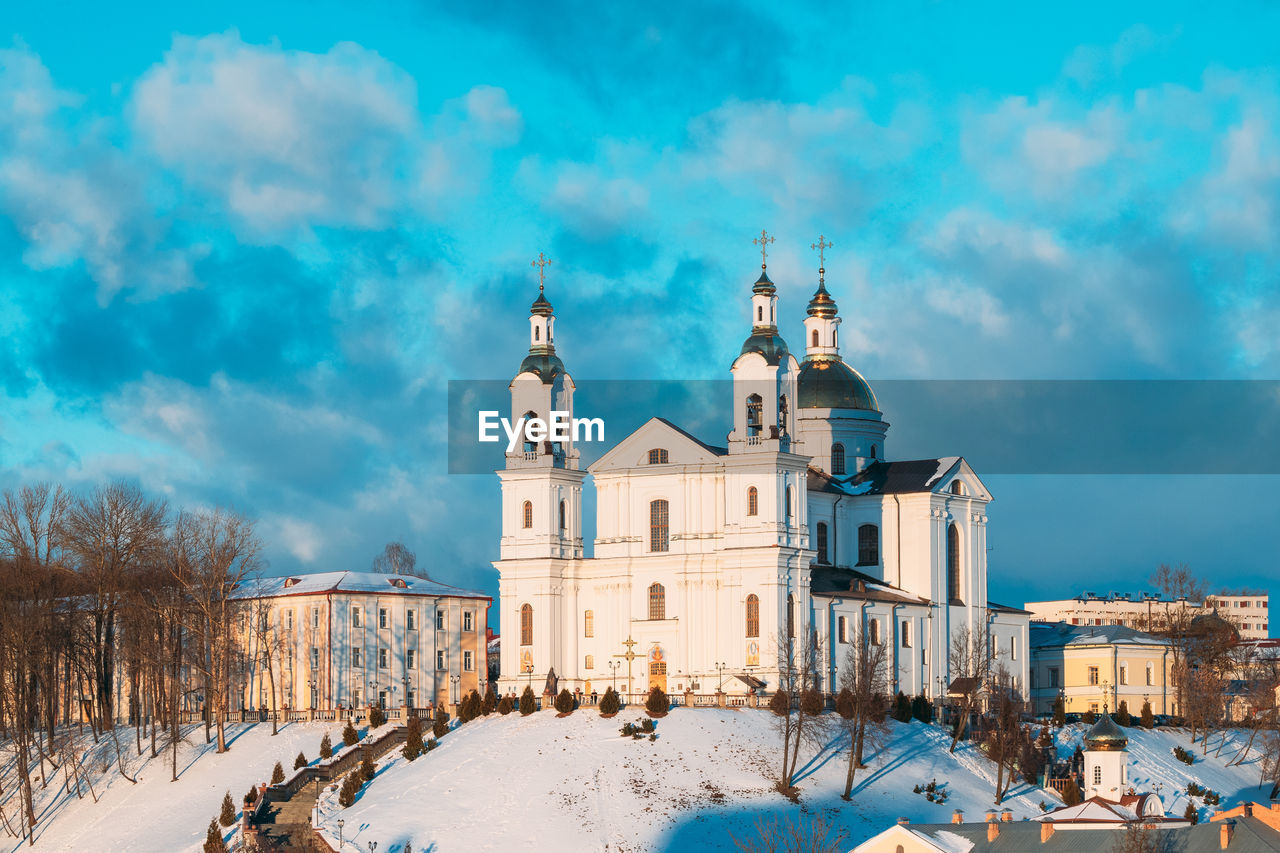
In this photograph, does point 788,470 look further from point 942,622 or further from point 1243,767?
point 1243,767

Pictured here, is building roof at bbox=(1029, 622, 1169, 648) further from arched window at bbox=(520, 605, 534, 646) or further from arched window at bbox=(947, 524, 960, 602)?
arched window at bbox=(520, 605, 534, 646)

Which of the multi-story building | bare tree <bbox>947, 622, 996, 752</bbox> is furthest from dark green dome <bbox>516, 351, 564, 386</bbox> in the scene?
bare tree <bbox>947, 622, 996, 752</bbox>

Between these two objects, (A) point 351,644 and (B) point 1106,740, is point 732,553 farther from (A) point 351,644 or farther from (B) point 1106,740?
(A) point 351,644

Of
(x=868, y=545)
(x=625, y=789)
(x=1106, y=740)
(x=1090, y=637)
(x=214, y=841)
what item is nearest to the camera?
(x=214, y=841)

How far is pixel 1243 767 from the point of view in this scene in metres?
83.9

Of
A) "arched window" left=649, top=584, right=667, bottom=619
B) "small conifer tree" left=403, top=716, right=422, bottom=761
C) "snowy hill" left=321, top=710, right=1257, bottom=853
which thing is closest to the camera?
"snowy hill" left=321, top=710, right=1257, bottom=853

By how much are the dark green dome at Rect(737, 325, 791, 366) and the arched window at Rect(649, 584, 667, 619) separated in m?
10.0

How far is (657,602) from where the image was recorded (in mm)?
81188

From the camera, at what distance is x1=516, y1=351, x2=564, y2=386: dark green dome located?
83375 mm

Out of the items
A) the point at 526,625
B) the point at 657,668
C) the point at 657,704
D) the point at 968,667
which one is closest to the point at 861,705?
the point at 657,704

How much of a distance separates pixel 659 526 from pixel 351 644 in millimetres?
16028

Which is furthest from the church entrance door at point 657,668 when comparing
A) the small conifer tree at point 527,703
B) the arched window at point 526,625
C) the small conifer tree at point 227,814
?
the small conifer tree at point 227,814

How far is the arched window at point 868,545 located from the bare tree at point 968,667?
4.70 meters

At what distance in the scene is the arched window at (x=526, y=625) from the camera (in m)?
82.5
